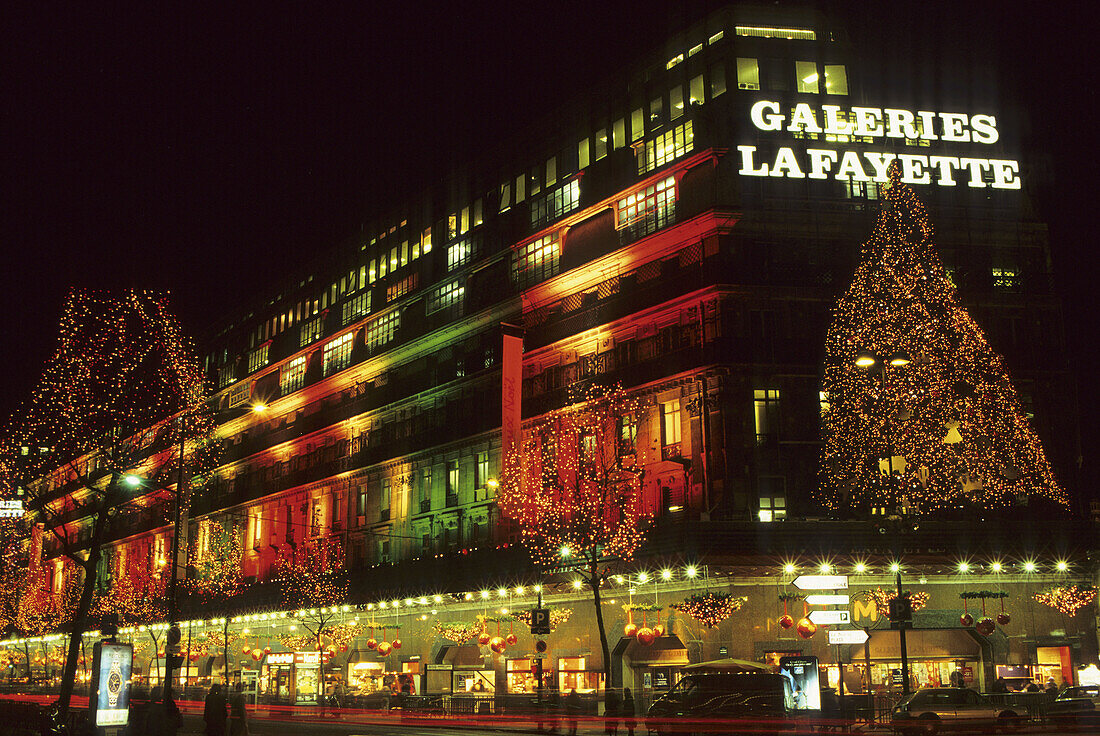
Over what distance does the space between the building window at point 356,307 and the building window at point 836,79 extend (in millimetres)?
36548

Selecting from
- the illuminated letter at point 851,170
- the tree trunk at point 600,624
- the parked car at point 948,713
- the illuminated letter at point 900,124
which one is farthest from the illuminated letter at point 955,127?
the parked car at point 948,713

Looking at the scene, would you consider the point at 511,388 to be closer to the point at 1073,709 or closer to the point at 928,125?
the point at 928,125

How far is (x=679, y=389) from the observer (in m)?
48.2

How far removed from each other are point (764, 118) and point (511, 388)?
18153 mm

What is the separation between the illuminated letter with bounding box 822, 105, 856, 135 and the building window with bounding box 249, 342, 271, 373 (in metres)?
54.5

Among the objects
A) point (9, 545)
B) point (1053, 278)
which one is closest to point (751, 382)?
point (1053, 278)

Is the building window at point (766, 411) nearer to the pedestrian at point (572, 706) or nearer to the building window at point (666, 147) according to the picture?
the building window at point (666, 147)

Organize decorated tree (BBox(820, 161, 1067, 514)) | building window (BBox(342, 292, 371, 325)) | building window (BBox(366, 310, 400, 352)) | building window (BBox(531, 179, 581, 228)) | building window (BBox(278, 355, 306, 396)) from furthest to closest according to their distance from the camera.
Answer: building window (BBox(278, 355, 306, 396)) → building window (BBox(342, 292, 371, 325)) → building window (BBox(366, 310, 400, 352)) → building window (BBox(531, 179, 581, 228)) → decorated tree (BBox(820, 161, 1067, 514))

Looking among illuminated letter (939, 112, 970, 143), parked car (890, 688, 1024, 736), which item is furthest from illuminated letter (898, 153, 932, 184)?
parked car (890, 688, 1024, 736)

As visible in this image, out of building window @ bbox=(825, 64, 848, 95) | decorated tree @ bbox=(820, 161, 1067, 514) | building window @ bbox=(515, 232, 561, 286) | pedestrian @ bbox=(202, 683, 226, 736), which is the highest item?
building window @ bbox=(825, 64, 848, 95)

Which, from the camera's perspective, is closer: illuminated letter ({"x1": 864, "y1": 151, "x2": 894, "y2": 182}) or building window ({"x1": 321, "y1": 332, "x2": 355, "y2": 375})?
illuminated letter ({"x1": 864, "y1": 151, "x2": 894, "y2": 182})

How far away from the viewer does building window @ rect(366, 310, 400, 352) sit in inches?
2840

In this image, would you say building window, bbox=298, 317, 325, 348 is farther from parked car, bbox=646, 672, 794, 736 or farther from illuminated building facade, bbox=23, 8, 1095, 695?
parked car, bbox=646, 672, 794, 736

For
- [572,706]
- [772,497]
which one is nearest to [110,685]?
[572,706]
